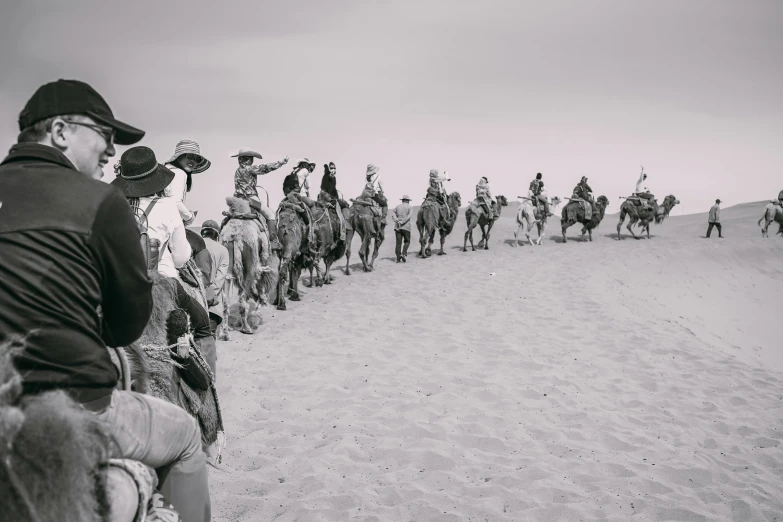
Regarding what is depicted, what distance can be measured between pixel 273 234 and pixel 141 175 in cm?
717

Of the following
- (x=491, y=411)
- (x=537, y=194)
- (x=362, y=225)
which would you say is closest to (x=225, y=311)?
(x=491, y=411)

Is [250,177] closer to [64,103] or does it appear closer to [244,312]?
[244,312]

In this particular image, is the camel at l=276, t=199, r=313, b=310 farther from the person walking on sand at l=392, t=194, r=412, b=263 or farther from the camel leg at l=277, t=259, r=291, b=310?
the person walking on sand at l=392, t=194, r=412, b=263

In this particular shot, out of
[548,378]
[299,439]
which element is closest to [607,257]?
[548,378]

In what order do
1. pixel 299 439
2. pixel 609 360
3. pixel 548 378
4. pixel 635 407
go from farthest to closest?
pixel 609 360 < pixel 548 378 < pixel 635 407 < pixel 299 439

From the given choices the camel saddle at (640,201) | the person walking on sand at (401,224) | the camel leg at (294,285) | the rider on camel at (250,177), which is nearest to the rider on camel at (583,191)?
the camel saddle at (640,201)

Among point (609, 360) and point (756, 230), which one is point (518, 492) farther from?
point (756, 230)

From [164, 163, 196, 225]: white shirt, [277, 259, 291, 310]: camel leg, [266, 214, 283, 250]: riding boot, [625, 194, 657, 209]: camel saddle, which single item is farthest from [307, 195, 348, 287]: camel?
[625, 194, 657, 209]: camel saddle

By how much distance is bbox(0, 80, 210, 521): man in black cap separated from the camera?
1750 millimetres

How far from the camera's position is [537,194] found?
78.0 ft

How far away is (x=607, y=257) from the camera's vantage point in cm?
1917

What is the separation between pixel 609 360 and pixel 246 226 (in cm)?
594

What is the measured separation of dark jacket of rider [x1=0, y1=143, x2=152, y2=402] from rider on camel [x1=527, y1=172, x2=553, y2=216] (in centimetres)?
2249

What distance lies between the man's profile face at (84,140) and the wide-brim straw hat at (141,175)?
1.82m
